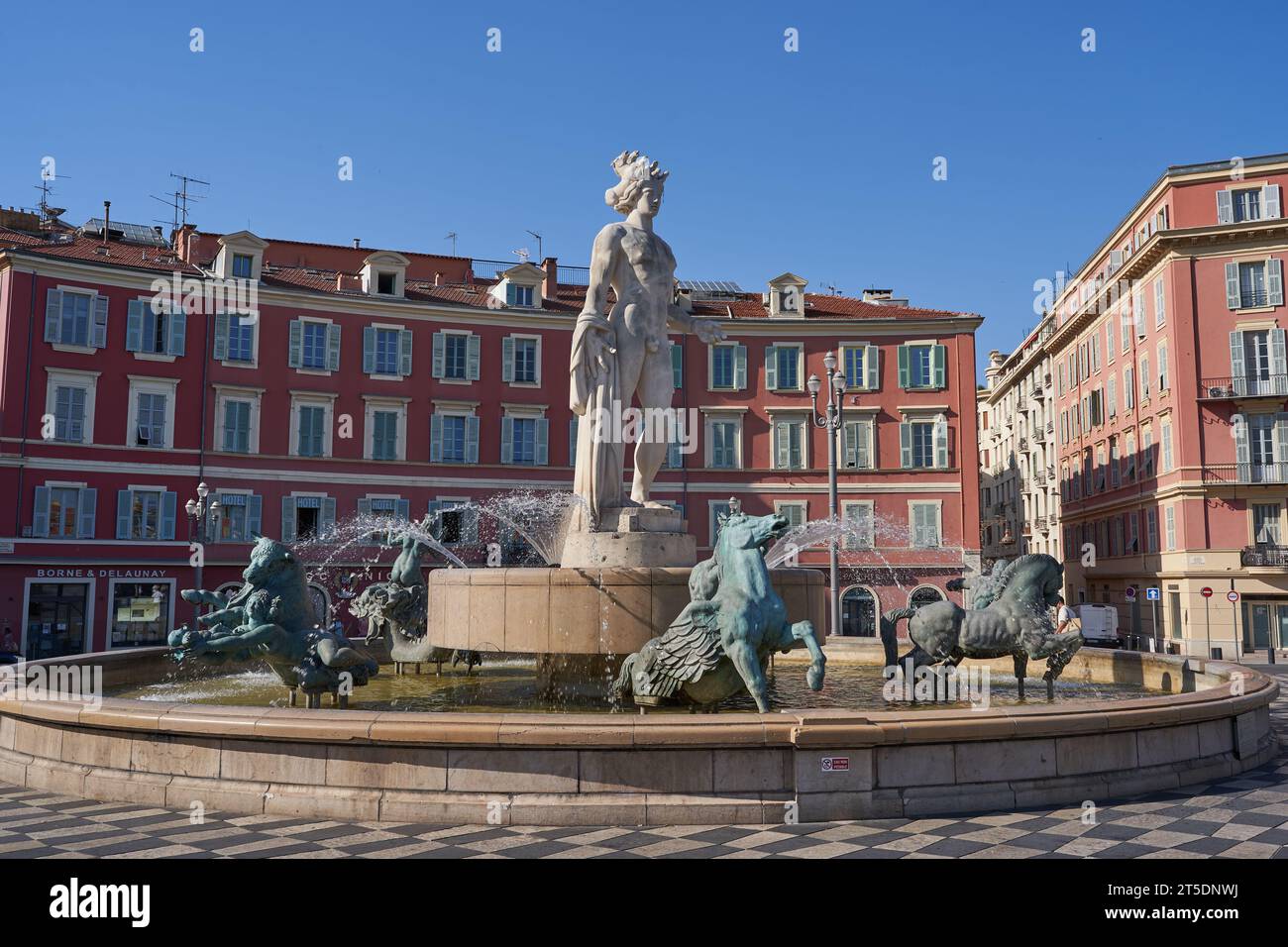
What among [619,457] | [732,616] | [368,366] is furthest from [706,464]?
[732,616]

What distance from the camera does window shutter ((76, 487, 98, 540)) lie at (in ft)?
107

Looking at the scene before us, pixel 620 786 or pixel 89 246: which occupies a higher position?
pixel 89 246

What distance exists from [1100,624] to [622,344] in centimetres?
3063

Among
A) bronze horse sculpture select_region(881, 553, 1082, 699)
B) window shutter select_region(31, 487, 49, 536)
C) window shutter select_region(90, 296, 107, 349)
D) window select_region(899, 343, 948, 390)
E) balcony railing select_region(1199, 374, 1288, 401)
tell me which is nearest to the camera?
bronze horse sculpture select_region(881, 553, 1082, 699)

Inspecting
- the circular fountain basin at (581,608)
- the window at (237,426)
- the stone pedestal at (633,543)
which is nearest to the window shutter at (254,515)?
the window at (237,426)

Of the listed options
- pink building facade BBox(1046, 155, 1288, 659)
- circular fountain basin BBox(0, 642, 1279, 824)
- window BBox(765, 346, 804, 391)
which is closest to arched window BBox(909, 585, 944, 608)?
pink building facade BBox(1046, 155, 1288, 659)

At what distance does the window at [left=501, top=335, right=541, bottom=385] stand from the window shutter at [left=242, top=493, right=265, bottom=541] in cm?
1017

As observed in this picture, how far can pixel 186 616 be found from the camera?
111 feet

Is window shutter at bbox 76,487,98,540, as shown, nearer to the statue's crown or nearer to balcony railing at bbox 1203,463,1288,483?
the statue's crown

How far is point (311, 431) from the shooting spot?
1444 inches
